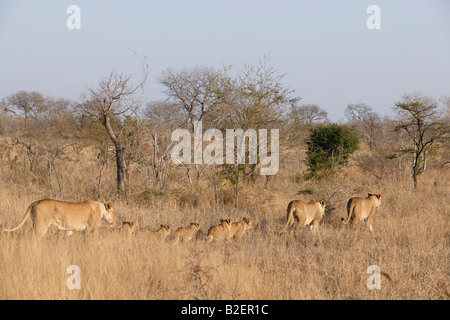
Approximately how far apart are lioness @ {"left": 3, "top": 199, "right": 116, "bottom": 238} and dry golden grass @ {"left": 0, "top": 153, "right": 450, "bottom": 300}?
259mm

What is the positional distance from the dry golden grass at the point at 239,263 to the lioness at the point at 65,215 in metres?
0.26

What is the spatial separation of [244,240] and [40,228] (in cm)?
376

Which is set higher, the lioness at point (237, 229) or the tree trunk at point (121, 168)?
the tree trunk at point (121, 168)

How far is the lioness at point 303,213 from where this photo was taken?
8.77 m

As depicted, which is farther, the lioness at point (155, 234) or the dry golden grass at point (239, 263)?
the lioness at point (155, 234)

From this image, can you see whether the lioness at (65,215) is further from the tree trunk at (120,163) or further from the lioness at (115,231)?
the tree trunk at (120,163)

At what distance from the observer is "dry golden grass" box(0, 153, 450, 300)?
4.93 metres

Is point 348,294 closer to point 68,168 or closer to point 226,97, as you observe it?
point 226,97

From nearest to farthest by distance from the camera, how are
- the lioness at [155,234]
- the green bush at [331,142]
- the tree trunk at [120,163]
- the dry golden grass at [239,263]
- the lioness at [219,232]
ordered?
the dry golden grass at [239,263]
the lioness at [155,234]
the lioness at [219,232]
the tree trunk at [120,163]
the green bush at [331,142]

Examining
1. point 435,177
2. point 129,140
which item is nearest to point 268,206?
point 129,140

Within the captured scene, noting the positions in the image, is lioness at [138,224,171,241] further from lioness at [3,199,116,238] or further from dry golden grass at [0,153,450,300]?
lioness at [3,199,116,238]

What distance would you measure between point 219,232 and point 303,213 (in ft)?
6.29

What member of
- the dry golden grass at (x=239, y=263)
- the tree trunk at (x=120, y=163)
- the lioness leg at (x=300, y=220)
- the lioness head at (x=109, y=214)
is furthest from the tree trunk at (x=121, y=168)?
the lioness leg at (x=300, y=220)
